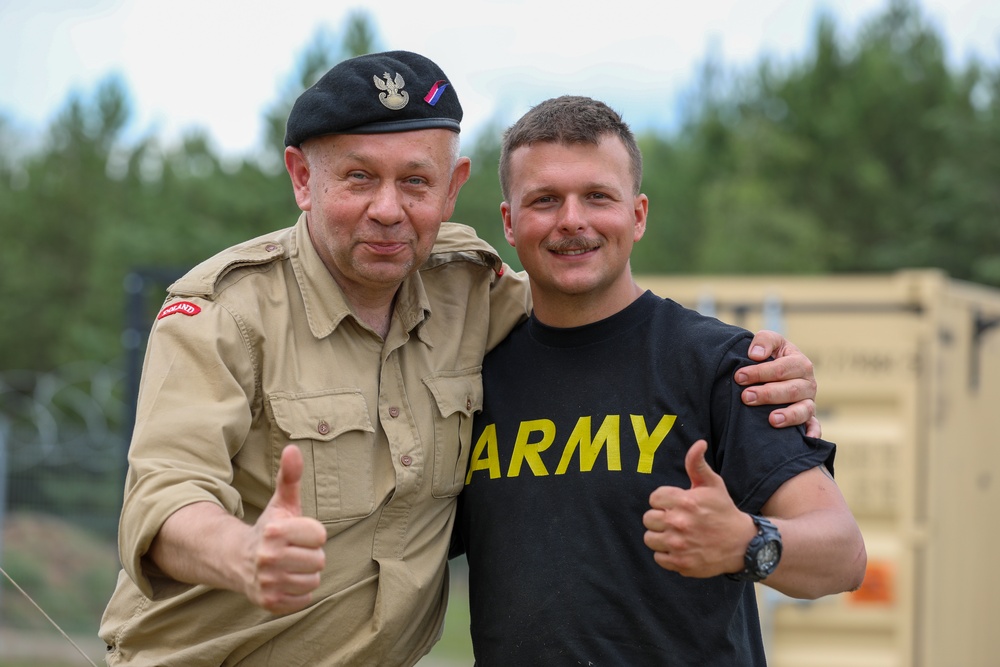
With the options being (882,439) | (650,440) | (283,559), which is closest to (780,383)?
(650,440)

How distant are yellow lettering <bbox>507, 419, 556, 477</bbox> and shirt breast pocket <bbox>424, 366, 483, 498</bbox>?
0.14 meters

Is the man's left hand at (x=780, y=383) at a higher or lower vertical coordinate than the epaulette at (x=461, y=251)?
lower

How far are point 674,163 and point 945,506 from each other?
65.6 ft

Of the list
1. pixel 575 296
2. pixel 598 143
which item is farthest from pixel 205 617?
pixel 598 143

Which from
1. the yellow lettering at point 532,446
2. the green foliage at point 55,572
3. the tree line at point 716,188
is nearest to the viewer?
the yellow lettering at point 532,446

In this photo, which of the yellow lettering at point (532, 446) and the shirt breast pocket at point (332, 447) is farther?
the yellow lettering at point (532, 446)

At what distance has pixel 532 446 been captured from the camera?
A: 2.89 m

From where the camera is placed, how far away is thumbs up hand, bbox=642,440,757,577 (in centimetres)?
217

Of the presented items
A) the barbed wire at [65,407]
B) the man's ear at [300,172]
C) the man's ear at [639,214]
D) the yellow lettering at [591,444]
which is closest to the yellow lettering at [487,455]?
the yellow lettering at [591,444]

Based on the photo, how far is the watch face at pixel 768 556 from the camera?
7.45 feet

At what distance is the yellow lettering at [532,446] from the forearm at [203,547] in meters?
0.86

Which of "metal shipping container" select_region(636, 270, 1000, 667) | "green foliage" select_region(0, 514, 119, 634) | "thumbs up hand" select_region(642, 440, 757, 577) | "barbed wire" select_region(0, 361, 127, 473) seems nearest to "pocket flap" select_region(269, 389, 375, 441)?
"thumbs up hand" select_region(642, 440, 757, 577)

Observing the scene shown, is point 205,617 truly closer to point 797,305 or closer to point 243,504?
point 243,504

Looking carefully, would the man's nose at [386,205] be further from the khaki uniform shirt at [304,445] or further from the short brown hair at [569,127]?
the short brown hair at [569,127]
